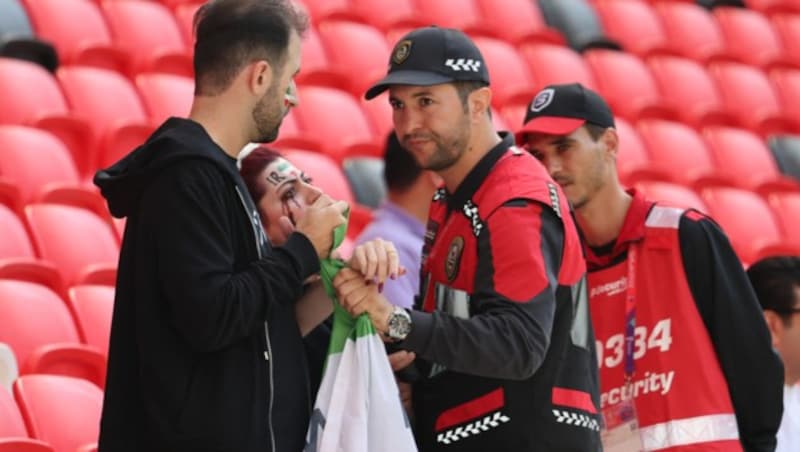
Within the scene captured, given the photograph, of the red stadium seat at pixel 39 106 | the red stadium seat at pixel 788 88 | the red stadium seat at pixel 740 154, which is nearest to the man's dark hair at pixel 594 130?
the red stadium seat at pixel 39 106

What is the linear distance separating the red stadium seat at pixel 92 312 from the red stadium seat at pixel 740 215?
307 cm

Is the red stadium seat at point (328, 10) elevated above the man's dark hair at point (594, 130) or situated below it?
above

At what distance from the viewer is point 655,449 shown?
3141 millimetres

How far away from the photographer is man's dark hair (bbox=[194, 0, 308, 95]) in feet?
8.23

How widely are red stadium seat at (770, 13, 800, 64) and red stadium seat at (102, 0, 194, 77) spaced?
394 centimetres

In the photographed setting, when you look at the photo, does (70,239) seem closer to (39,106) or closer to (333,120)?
(39,106)

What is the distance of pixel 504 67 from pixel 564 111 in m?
3.82

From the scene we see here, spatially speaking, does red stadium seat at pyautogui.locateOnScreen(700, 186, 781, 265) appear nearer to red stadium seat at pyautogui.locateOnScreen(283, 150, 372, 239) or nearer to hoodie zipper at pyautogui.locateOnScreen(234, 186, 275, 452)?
red stadium seat at pyautogui.locateOnScreen(283, 150, 372, 239)

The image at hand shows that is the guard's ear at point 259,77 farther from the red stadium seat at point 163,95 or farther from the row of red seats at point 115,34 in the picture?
the row of red seats at point 115,34

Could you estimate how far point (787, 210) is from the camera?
6.80 meters

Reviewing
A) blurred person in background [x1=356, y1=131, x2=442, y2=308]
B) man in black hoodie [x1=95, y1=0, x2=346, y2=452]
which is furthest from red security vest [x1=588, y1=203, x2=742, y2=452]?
man in black hoodie [x1=95, y1=0, x2=346, y2=452]

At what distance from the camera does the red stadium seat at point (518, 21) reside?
759 cm

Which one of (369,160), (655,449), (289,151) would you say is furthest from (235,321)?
(369,160)

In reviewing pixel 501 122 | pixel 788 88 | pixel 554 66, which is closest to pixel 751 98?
pixel 788 88
